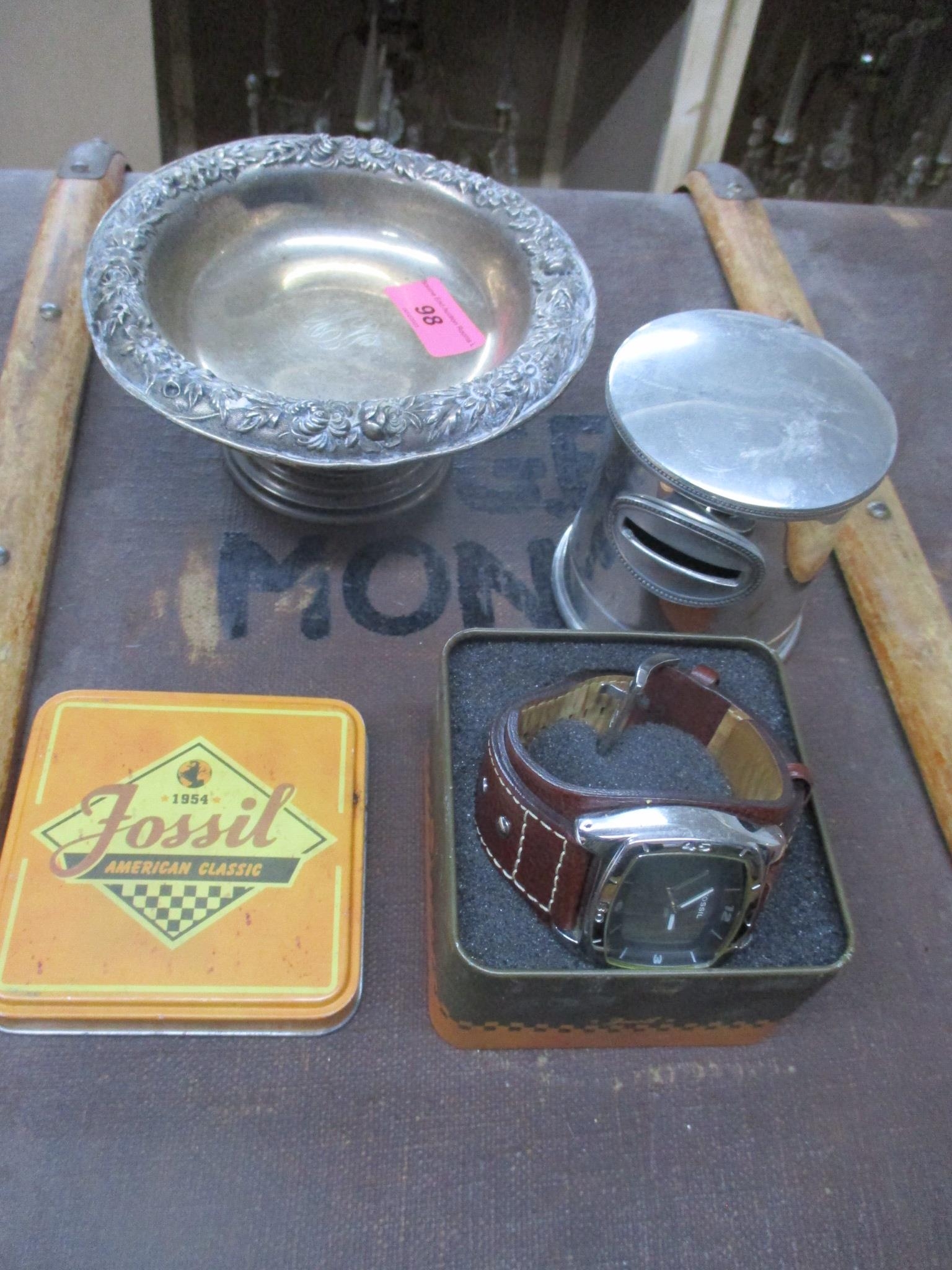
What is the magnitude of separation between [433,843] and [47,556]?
1.23ft

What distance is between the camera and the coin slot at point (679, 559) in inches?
27.4

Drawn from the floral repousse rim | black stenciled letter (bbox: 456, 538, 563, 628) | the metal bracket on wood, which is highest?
the floral repousse rim

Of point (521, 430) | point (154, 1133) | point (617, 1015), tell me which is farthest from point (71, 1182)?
point (521, 430)

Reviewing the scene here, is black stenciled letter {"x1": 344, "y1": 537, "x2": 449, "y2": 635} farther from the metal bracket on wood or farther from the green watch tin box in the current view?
the metal bracket on wood

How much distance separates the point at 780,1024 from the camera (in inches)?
24.7

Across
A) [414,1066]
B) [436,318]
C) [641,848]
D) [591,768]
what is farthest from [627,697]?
[436,318]

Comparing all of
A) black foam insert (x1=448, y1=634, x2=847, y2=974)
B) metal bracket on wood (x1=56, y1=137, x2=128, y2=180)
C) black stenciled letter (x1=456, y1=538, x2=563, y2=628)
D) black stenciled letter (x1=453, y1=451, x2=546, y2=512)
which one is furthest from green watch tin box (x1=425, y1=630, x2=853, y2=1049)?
metal bracket on wood (x1=56, y1=137, x2=128, y2=180)

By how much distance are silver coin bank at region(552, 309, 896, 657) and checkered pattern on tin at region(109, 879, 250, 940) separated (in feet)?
1.12

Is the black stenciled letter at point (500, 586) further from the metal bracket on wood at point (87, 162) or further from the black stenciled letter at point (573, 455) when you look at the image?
the metal bracket on wood at point (87, 162)

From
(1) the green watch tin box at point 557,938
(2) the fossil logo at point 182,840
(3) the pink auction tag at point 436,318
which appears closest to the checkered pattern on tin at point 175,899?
(2) the fossil logo at point 182,840

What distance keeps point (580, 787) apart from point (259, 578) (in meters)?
0.38

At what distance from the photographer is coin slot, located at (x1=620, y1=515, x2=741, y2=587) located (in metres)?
0.70

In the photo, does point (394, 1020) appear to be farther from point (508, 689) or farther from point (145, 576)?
point (145, 576)

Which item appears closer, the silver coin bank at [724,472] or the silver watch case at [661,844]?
the silver watch case at [661,844]
